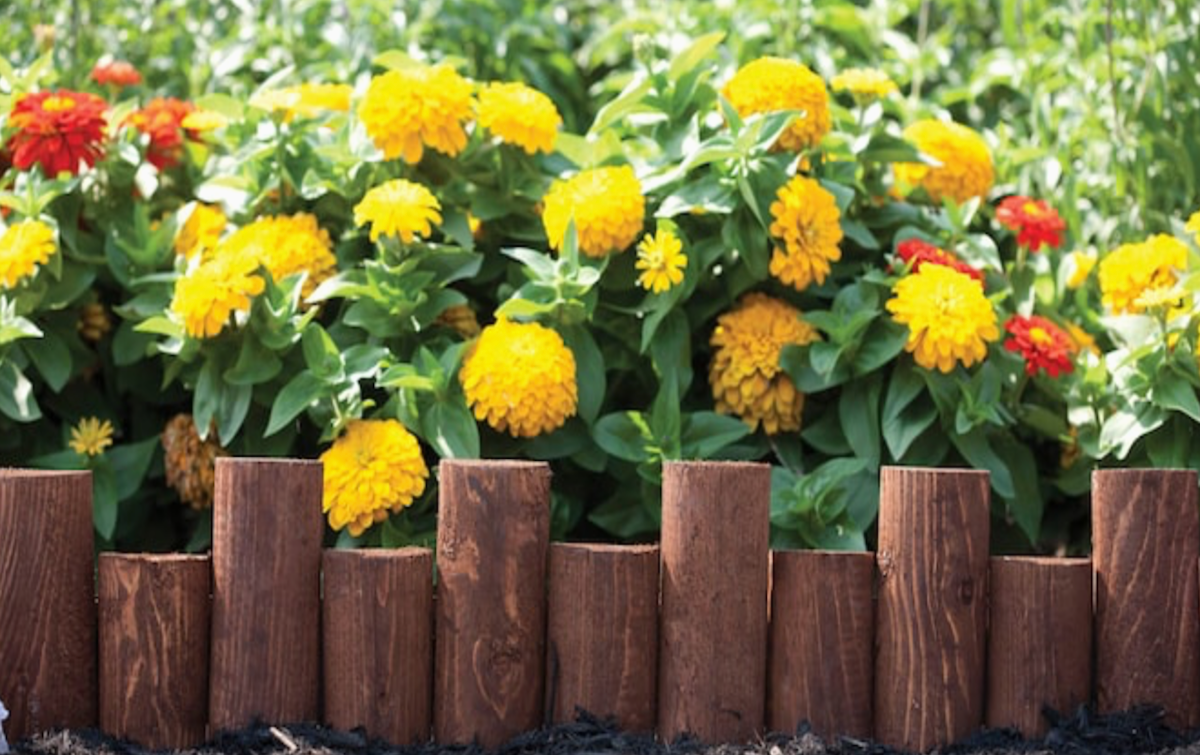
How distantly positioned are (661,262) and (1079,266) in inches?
46.8

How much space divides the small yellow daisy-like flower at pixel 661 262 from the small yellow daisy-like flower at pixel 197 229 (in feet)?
3.26

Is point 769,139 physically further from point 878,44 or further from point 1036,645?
point 878,44

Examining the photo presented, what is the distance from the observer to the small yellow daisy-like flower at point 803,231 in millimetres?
3250

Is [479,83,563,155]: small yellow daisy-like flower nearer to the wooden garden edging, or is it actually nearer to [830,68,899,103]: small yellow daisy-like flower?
[830,68,899,103]: small yellow daisy-like flower

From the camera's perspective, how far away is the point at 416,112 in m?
3.28

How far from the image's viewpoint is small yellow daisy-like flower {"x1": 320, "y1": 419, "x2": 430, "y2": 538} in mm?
2977

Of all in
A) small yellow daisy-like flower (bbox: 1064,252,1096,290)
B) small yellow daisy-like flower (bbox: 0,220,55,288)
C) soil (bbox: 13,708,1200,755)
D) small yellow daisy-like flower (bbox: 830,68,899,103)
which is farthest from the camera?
small yellow daisy-like flower (bbox: 1064,252,1096,290)

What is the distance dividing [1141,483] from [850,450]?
0.77 meters

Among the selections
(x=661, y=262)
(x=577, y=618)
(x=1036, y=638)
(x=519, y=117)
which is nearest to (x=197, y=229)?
(x=519, y=117)

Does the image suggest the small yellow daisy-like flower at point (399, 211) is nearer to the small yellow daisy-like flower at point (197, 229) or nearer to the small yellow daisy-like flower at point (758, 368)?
the small yellow daisy-like flower at point (197, 229)

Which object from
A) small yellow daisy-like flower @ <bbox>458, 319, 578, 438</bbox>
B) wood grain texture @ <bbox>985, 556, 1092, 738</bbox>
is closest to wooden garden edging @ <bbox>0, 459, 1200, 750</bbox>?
wood grain texture @ <bbox>985, 556, 1092, 738</bbox>

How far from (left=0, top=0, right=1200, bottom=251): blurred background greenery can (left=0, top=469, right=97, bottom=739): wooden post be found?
1.64m

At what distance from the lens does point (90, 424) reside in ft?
11.0

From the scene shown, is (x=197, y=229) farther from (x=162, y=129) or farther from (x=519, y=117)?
(x=519, y=117)
